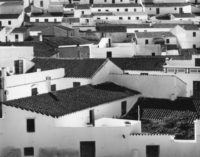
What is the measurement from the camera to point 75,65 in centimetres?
2944

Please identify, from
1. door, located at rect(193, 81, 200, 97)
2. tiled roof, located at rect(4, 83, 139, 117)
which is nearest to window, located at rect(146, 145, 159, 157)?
tiled roof, located at rect(4, 83, 139, 117)

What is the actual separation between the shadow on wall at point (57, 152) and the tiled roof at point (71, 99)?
1.40 meters

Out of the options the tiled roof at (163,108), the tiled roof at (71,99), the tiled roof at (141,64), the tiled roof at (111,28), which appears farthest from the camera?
the tiled roof at (111,28)

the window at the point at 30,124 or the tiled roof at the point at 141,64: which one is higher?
the tiled roof at the point at 141,64

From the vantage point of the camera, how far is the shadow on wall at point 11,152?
19.9 m

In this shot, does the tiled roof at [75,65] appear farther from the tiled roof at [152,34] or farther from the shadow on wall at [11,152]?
the tiled roof at [152,34]

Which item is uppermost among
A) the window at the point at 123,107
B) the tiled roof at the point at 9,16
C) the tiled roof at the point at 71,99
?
the tiled roof at the point at 9,16

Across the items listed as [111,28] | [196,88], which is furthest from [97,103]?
[111,28]

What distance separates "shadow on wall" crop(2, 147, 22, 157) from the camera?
65.3ft

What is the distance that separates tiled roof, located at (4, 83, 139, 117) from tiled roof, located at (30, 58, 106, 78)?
Result: 4.47ft

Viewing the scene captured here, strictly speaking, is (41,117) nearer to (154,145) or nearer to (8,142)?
(8,142)

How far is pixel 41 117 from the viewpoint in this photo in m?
19.7

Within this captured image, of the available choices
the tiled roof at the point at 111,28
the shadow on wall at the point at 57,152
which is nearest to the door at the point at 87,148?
the shadow on wall at the point at 57,152

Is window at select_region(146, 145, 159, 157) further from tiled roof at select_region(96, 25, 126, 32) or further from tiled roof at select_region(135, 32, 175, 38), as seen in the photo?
tiled roof at select_region(96, 25, 126, 32)
